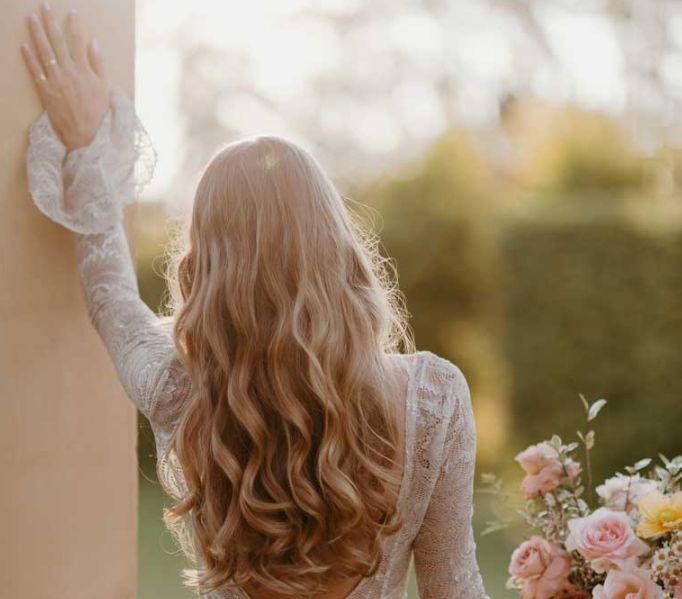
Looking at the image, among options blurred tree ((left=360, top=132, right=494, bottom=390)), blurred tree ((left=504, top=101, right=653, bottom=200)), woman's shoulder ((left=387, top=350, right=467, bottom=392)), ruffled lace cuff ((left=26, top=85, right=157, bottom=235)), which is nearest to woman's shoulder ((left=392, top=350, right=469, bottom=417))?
woman's shoulder ((left=387, top=350, right=467, bottom=392))

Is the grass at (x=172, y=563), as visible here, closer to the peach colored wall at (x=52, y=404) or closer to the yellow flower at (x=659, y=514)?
the peach colored wall at (x=52, y=404)

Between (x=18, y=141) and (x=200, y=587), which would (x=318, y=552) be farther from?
(x=18, y=141)

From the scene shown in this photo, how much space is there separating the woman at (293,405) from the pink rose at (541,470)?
20 centimetres

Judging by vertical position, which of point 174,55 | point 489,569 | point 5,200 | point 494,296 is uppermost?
point 174,55

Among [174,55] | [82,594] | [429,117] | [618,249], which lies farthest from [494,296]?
[174,55]

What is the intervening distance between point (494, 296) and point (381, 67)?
480cm

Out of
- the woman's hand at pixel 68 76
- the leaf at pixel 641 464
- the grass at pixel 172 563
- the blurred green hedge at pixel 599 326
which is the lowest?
the grass at pixel 172 563

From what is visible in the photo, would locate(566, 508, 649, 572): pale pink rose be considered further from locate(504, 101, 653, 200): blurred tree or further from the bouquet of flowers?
locate(504, 101, 653, 200): blurred tree

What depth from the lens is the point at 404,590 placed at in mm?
1573

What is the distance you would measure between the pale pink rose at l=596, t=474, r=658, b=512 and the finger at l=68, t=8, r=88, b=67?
111 centimetres

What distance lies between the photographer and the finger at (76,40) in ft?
5.56

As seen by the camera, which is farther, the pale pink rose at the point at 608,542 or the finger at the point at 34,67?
the finger at the point at 34,67

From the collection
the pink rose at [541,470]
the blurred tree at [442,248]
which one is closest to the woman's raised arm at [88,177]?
the pink rose at [541,470]

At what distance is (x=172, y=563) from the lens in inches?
255
